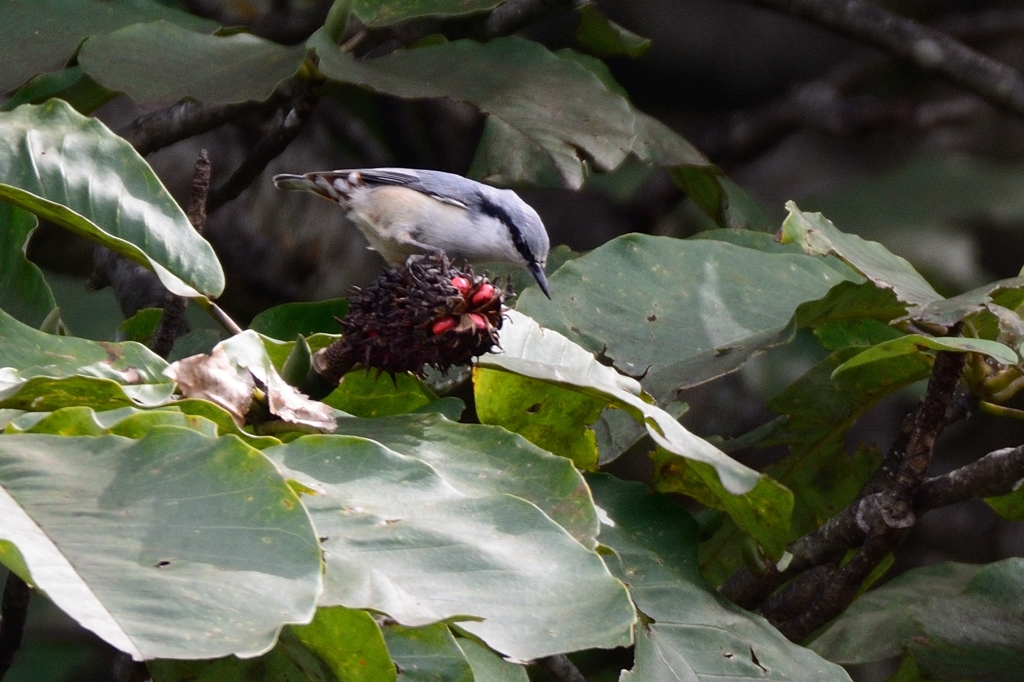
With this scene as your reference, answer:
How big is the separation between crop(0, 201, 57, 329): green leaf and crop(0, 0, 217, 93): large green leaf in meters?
0.42

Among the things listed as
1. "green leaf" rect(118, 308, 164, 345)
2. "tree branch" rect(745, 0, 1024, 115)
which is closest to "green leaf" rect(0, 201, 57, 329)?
"green leaf" rect(118, 308, 164, 345)

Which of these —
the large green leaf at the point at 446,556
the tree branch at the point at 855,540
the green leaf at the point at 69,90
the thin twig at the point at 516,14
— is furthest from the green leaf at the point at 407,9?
the large green leaf at the point at 446,556

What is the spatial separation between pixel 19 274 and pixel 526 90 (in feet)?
3.10

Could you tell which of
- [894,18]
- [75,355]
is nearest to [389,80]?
[75,355]

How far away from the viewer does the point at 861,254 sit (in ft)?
5.78

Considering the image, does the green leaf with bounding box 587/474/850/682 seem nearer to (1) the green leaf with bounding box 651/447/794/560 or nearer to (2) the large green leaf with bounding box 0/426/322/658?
(1) the green leaf with bounding box 651/447/794/560

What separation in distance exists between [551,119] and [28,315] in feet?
3.17

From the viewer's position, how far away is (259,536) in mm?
895

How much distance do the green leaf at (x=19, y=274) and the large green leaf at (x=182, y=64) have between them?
0.30 meters

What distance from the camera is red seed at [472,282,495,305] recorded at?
1.19 meters

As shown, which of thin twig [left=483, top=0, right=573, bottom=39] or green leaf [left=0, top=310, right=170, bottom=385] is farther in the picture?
thin twig [left=483, top=0, right=573, bottom=39]

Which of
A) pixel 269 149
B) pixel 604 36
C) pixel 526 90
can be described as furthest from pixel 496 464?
pixel 604 36

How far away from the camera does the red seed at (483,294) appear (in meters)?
1.19

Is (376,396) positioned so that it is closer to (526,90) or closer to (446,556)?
(446,556)
